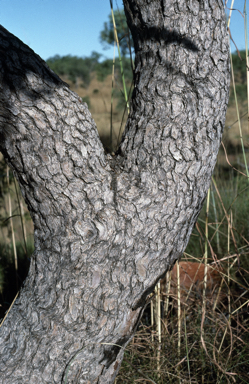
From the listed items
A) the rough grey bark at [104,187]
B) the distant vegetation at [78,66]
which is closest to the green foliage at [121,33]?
the rough grey bark at [104,187]

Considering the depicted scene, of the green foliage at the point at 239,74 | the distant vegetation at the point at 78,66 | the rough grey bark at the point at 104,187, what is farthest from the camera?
the distant vegetation at the point at 78,66

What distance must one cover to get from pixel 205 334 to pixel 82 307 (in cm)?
67

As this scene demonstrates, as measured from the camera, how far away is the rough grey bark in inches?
30.1

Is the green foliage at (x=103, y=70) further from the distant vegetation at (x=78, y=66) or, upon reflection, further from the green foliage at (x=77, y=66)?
the green foliage at (x=77, y=66)

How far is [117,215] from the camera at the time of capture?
2.61ft

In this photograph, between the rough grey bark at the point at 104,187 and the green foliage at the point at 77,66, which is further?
the green foliage at the point at 77,66

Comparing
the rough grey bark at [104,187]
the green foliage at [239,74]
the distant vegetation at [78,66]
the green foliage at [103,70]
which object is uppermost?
the distant vegetation at [78,66]

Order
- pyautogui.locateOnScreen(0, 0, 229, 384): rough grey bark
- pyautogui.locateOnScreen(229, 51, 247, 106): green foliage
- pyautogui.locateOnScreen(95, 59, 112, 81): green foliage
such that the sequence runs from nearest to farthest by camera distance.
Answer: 1. pyautogui.locateOnScreen(0, 0, 229, 384): rough grey bark
2. pyautogui.locateOnScreen(229, 51, 247, 106): green foliage
3. pyautogui.locateOnScreen(95, 59, 112, 81): green foliage

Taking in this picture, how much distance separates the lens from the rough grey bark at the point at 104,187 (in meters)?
0.76

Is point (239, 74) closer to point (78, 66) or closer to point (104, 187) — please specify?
point (104, 187)

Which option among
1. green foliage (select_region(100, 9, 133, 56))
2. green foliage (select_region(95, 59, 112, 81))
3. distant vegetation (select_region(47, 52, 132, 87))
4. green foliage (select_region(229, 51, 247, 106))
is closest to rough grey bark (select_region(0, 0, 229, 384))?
green foliage (select_region(100, 9, 133, 56))

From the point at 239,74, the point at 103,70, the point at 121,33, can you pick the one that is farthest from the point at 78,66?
the point at 121,33

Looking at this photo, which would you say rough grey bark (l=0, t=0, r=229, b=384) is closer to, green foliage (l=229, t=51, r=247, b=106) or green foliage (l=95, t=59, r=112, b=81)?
green foliage (l=229, t=51, r=247, b=106)

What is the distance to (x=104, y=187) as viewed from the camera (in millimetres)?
803
